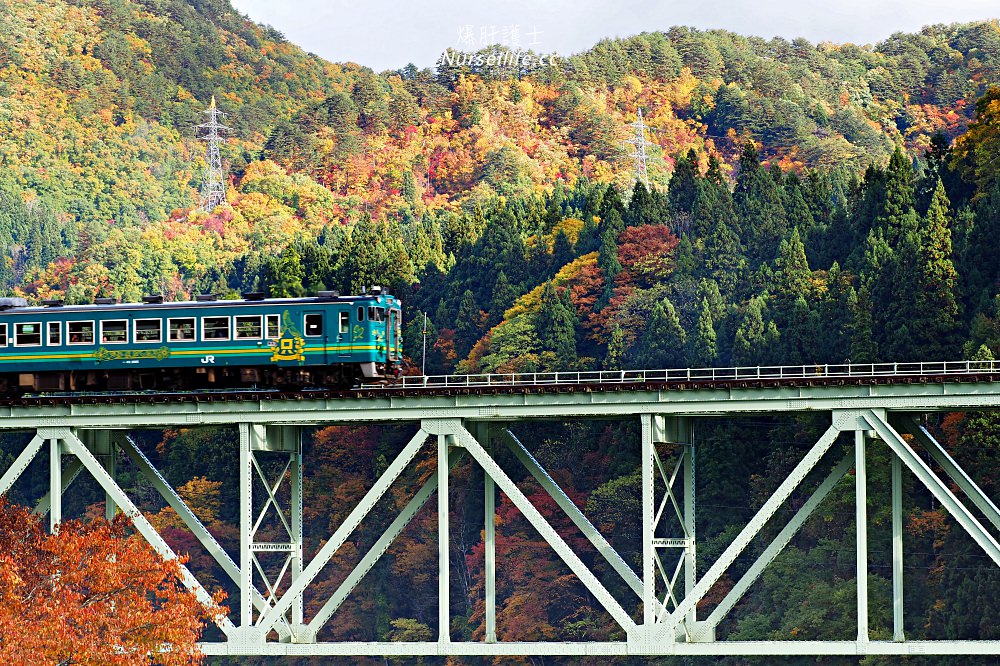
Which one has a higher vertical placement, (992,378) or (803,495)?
(992,378)

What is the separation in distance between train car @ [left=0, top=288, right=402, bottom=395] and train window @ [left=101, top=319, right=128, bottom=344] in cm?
4

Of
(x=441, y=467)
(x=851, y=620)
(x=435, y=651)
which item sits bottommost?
(x=851, y=620)

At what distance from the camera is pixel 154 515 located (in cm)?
13600

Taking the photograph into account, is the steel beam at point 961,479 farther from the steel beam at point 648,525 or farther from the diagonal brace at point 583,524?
the diagonal brace at point 583,524

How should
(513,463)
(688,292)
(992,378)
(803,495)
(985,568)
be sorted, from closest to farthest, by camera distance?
(992,378) → (985,568) → (803,495) → (513,463) → (688,292)

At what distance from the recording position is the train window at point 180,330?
73.1 meters

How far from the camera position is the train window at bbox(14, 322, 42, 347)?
7438 centimetres

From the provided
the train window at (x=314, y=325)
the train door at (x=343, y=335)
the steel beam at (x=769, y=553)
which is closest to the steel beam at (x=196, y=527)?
the train window at (x=314, y=325)

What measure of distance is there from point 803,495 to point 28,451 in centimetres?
5804

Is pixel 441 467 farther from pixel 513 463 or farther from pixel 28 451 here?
pixel 513 463

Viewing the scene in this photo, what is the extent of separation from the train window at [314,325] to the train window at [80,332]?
27.5 feet

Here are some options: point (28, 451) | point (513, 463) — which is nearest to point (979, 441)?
point (513, 463)

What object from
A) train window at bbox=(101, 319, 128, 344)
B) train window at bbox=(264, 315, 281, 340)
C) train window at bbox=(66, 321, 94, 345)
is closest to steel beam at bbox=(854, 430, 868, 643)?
train window at bbox=(264, 315, 281, 340)

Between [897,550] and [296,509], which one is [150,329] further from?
[897,550]
